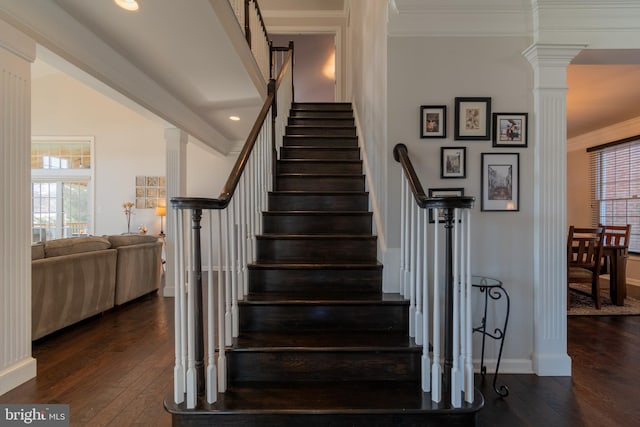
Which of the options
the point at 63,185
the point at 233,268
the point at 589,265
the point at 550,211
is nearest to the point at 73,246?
the point at 233,268

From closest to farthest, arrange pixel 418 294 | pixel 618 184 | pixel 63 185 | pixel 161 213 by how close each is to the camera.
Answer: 1. pixel 418 294
2. pixel 618 184
3. pixel 161 213
4. pixel 63 185

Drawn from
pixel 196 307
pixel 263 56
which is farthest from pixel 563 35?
pixel 263 56

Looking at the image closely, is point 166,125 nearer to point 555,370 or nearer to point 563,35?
point 563,35

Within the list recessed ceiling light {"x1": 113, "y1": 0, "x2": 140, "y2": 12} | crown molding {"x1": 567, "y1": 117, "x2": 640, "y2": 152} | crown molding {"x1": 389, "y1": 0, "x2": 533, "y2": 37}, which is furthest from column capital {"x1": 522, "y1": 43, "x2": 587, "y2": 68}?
crown molding {"x1": 567, "y1": 117, "x2": 640, "y2": 152}

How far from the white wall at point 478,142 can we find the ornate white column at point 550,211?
0.06 metres

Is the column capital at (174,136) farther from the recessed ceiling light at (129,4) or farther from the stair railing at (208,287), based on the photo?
the stair railing at (208,287)

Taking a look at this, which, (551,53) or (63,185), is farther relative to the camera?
(63,185)

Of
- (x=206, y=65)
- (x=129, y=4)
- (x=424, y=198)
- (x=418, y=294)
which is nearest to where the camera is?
(x=424, y=198)

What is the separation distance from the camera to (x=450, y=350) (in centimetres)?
159

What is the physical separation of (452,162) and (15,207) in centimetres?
290

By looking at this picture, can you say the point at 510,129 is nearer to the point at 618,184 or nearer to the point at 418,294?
the point at 418,294

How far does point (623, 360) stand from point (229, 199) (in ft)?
10.2

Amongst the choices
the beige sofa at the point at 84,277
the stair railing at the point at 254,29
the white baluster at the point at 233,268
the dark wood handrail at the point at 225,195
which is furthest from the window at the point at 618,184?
the beige sofa at the point at 84,277

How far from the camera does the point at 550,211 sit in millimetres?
2266
